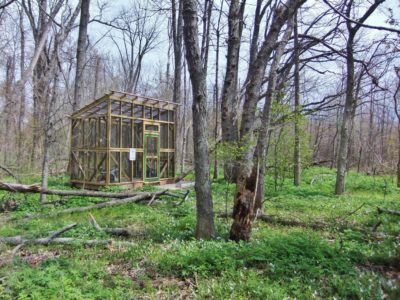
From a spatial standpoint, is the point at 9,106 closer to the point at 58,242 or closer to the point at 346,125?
the point at 58,242

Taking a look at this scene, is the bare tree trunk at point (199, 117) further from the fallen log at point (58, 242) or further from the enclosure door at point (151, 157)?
the enclosure door at point (151, 157)

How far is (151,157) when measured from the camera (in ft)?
49.0

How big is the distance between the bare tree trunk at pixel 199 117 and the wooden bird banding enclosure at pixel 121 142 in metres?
8.34

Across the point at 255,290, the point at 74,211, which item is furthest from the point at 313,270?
the point at 74,211

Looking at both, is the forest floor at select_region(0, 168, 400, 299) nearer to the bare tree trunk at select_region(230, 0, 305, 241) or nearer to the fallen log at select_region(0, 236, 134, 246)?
the fallen log at select_region(0, 236, 134, 246)

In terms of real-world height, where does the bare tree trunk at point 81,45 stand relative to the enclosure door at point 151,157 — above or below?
above

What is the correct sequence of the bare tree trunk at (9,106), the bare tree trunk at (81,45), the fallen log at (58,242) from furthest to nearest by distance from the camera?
the bare tree trunk at (9,106) < the bare tree trunk at (81,45) < the fallen log at (58,242)

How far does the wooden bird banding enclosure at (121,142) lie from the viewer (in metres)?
13.2

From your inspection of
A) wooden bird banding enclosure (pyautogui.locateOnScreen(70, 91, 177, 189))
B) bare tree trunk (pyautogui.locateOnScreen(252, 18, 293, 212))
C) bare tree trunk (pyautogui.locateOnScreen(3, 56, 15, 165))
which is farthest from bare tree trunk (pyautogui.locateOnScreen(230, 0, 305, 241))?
bare tree trunk (pyautogui.locateOnScreen(3, 56, 15, 165))

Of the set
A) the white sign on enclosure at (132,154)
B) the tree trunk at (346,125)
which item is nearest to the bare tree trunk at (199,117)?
the tree trunk at (346,125)

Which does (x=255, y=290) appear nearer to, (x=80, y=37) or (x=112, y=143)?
(x=112, y=143)

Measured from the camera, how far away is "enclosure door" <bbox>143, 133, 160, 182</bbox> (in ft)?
48.2

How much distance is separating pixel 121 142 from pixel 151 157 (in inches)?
80.2

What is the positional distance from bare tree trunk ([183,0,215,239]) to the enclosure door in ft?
31.4
